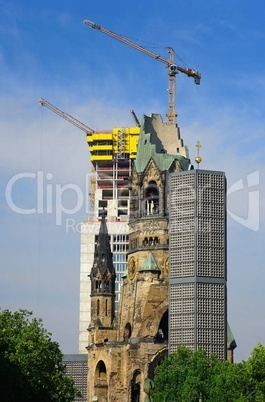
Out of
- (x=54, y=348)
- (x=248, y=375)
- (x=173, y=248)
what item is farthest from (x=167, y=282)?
(x=248, y=375)

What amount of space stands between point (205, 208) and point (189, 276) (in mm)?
8370

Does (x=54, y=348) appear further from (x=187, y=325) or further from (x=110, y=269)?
(x=110, y=269)

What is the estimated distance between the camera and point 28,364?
372 feet

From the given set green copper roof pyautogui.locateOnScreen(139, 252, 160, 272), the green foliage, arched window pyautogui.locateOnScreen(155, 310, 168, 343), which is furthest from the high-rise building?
the green foliage

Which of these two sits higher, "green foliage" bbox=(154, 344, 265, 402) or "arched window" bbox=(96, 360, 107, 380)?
"arched window" bbox=(96, 360, 107, 380)

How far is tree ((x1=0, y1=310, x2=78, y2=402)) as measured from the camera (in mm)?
108438

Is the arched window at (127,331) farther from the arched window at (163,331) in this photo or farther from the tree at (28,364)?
the tree at (28,364)

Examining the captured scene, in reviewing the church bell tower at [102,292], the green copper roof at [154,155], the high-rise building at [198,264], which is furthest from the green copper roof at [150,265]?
the green copper roof at [154,155]

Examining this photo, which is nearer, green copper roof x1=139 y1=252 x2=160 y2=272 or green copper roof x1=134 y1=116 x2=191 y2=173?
green copper roof x1=139 y1=252 x2=160 y2=272

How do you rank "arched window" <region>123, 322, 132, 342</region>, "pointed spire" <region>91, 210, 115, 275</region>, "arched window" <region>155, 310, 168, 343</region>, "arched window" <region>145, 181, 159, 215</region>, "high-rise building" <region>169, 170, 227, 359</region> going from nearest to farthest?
"high-rise building" <region>169, 170, 227, 359</region> < "arched window" <region>155, 310, 168, 343</region> < "arched window" <region>123, 322, 132, 342</region> < "arched window" <region>145, 181, 159, 215</region> < "pointed spire" <region>91, 210, 115, 275</region>

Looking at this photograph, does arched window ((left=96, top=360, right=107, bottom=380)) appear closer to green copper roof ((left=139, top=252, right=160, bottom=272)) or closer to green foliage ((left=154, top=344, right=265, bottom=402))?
green copper roof ((left=139, top=252, right=160, bottom=272))

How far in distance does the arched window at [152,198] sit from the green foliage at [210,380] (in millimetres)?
29349

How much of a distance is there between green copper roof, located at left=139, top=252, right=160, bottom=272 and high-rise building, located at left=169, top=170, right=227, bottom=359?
5714mm

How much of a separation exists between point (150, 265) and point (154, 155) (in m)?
15.4
